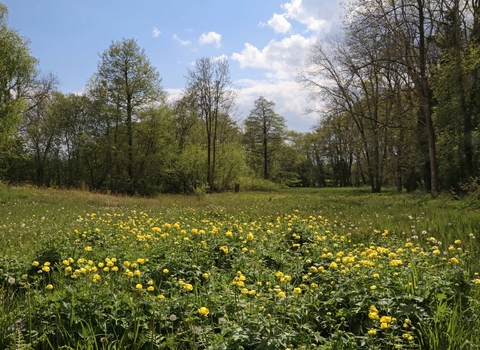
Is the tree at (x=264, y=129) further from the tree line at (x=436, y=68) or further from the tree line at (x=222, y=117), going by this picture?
the tree line at (x=436, y=68)

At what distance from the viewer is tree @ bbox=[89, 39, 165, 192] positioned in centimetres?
3243

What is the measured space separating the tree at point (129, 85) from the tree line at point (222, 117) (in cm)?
10

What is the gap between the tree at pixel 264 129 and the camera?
198ft

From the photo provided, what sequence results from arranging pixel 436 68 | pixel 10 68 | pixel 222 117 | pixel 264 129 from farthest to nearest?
pixel 264 129 → pixel 222 117 → pixel 10 68 → pixel 436 68

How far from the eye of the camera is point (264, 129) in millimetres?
61312

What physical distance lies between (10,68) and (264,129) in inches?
1705

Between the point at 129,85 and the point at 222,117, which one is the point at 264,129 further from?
the point at 129,85

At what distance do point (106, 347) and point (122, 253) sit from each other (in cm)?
195

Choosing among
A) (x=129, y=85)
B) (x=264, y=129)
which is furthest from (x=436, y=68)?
(x=264, y=129)

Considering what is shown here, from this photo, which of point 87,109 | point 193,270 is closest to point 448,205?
point 193,270

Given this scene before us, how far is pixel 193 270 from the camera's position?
3562mm

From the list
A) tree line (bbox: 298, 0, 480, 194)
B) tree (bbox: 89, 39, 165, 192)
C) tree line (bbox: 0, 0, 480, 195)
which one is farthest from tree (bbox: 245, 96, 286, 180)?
tree line (bbox: 298, 0, 480, 194)

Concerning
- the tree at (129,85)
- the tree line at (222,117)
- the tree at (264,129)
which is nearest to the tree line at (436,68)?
the tree line at (222,117)

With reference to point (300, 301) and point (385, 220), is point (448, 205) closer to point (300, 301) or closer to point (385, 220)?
point (385, 220)
